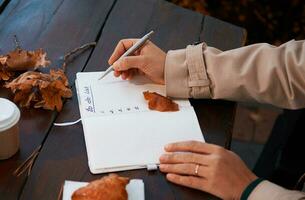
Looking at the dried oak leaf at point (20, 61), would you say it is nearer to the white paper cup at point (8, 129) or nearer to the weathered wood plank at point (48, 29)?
the weathered wood plank at point (48, 29)

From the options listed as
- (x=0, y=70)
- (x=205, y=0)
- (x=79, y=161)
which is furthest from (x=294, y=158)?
(x=205, y=0)

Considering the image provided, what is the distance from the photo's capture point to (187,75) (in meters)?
1.08

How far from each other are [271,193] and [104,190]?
0.31 m

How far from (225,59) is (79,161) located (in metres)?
0.40

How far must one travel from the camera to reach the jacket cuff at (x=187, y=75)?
1.06 meters

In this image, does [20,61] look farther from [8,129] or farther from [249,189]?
[249,189]

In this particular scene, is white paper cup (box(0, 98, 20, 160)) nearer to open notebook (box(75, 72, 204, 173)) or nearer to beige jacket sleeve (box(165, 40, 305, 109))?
open notebook (box(75, 72, 204, 173))

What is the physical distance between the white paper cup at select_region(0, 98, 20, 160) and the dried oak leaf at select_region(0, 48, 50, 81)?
8.0 inches

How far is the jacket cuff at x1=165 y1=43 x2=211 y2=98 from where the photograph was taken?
3.49 feet

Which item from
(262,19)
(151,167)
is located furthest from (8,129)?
(262,19)

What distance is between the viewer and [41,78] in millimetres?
1013

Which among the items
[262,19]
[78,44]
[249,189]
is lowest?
[262,19]

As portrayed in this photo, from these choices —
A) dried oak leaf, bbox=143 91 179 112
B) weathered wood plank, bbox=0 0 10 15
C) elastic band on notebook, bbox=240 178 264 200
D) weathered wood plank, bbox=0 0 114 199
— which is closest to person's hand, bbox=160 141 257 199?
elastic band on notebook, bbox=240 178 264 200

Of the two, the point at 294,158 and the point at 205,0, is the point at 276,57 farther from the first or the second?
the point at 205,0
